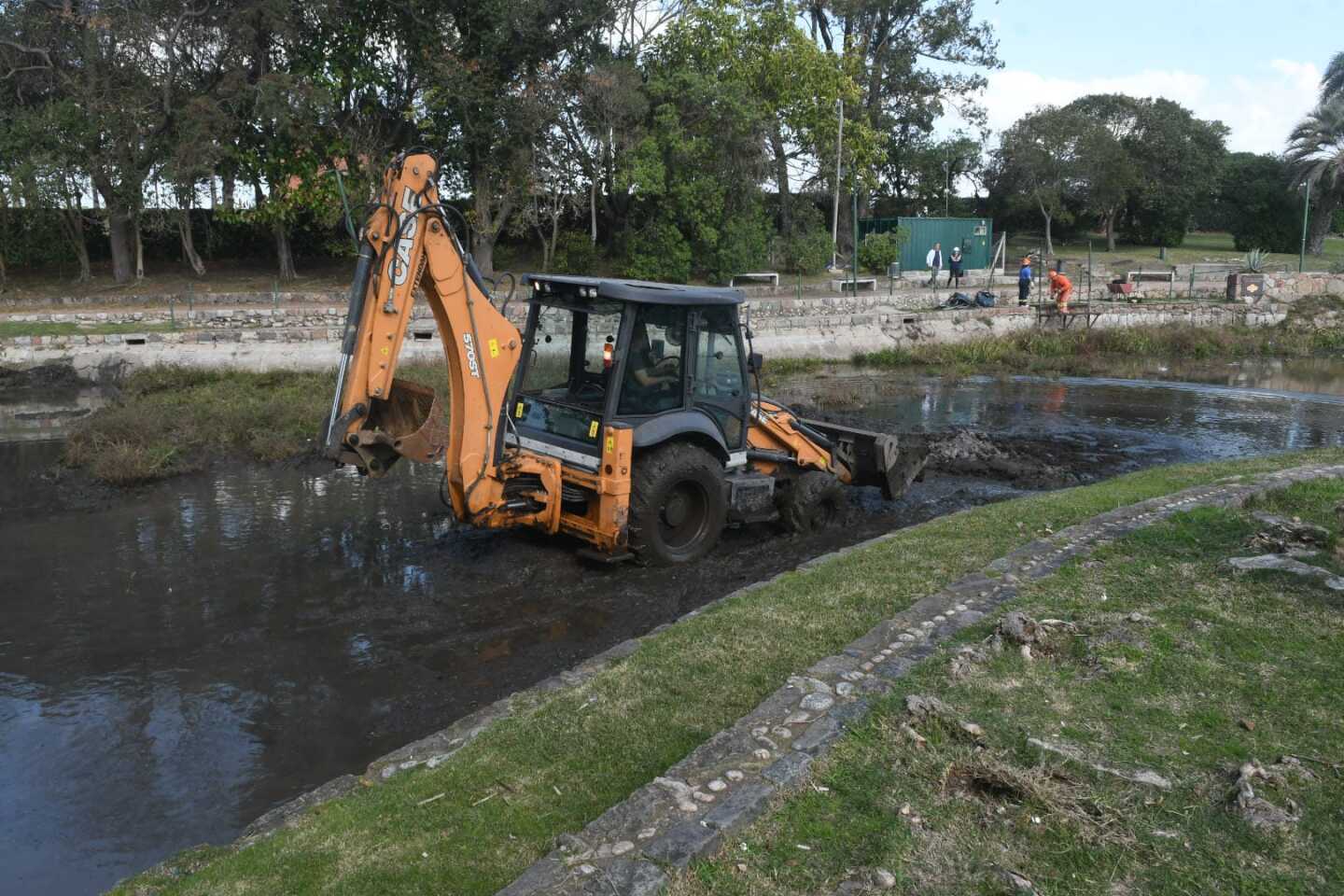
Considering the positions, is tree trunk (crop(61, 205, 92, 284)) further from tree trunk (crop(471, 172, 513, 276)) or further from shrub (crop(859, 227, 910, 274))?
shrub (crop(859, 227, 910, 274))

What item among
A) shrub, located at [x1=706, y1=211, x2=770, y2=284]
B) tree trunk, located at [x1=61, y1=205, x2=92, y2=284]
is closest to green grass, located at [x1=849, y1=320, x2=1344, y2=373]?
shrub, located at [x1=706, y1=211, x2=770, y2=284]

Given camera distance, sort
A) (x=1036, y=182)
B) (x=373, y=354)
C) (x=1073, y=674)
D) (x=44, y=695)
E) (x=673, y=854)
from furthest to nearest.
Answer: (x=1036, y=182) → (x=373, y=354) → (x=44, y=695) → (x=1073, y=674) → (x=673, y=854)

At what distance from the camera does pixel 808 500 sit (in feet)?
33.2

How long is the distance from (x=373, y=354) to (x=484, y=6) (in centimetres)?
2104

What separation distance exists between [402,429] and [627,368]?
1.89 metres

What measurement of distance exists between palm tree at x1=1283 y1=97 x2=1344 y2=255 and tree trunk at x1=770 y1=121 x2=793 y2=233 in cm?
2078

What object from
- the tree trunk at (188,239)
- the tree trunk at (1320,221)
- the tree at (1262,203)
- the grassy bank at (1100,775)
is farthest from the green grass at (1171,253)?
the grassy bank at (1100,775)

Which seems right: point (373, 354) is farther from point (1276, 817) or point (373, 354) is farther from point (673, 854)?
point (1276, 817)

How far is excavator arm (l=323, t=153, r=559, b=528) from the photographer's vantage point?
7.65m

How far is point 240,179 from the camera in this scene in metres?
27.0

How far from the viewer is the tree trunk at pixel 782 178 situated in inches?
1265

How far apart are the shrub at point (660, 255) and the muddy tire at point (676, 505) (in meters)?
20.4

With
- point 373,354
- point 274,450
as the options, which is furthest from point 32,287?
point 373,354

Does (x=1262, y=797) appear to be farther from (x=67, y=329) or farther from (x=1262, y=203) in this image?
(x=1262, y=203)
